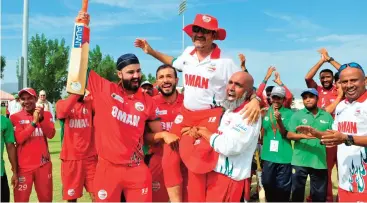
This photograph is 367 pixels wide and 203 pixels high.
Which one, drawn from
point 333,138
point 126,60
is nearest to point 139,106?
point 126,60

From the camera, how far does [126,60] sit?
4594 millimetres

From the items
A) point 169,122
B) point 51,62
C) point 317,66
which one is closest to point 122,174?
point 169,122

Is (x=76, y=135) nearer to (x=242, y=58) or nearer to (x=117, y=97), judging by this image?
(x=117, y=97)

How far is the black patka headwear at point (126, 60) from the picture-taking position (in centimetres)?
458

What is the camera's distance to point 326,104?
7.80m

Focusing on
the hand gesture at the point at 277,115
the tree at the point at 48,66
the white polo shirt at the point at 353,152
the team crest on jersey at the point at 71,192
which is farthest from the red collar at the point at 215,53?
the tree at the point at 48,66

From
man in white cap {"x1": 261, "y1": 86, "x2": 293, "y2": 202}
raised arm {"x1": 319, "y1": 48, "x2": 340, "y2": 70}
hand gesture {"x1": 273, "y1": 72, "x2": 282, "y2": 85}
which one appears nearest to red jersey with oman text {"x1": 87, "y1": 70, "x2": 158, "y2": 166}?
man in white cap {"x1": 261, "y1": 86, "x2": 293, "y2": 202}

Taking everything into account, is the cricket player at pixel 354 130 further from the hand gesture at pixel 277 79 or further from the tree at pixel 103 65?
the tree at pixel 103 65

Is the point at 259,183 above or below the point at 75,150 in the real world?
below

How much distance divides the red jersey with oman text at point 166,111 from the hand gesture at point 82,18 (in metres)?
2.04

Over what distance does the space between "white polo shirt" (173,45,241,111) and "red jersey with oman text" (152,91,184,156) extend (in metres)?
1.24

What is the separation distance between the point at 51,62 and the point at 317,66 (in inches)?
1967

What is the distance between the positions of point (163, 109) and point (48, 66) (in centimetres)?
5066

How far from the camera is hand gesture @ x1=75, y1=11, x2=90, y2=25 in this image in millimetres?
3980
